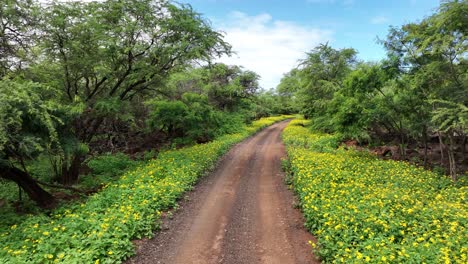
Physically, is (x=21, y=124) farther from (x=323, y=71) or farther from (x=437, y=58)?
(x=323, y=71)

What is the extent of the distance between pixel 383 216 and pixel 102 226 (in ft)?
Answer: 21.6

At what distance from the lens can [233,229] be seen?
25.0 feet

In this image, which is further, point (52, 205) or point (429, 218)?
point (52, 205)

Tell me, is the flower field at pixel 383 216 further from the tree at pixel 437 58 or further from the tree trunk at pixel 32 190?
the tree trunk at pixel 32 190

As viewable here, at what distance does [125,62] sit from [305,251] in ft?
41.7

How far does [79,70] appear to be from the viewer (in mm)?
13172

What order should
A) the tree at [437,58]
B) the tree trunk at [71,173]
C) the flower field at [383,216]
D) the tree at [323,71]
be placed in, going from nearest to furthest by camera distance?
the flower field at [383,216] → the tree at [437,58] → the tree trunk at [71,173] → the tree at [323,71]


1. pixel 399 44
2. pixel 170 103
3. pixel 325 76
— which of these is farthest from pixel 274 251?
pixel 325 76

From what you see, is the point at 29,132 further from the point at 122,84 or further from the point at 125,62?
the point at 122,84

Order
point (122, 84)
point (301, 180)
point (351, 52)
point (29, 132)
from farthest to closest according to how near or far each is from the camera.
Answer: point (351, 52) < point (122, 84) < point (301, 180) < point (29, 132)

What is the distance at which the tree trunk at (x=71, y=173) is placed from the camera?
13.9 metres

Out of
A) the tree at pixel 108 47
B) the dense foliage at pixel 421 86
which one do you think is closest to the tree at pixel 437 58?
the dense foliage at pixel 421 86

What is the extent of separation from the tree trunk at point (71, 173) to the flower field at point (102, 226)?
15.8ft

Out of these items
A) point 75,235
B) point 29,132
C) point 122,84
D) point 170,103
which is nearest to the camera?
point 75,235
